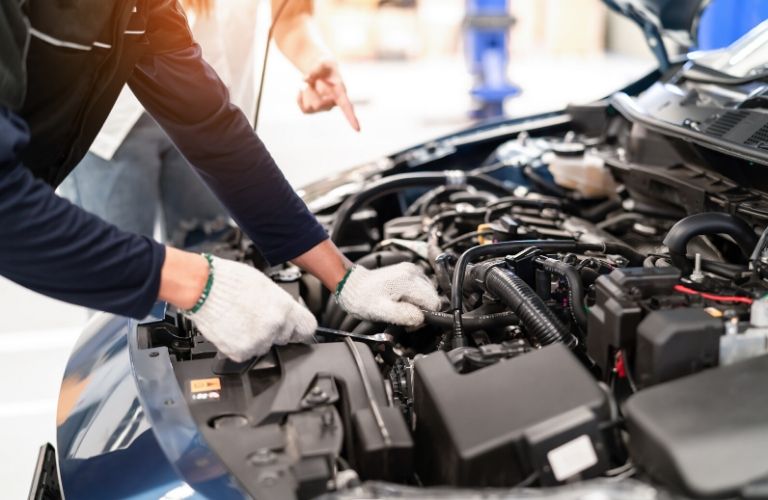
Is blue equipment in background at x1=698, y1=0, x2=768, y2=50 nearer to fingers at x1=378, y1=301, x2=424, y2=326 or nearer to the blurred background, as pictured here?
the blurred background

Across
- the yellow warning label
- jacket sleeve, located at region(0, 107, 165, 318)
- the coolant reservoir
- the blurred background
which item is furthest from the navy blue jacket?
the blurred background

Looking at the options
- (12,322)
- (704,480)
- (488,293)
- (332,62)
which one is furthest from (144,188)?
(704,480)

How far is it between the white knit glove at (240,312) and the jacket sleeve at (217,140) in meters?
0.34

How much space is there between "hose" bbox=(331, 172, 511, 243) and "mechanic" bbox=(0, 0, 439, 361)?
0.37 meters

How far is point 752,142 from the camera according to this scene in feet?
4.94

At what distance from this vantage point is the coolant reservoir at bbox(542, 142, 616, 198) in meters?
2.04

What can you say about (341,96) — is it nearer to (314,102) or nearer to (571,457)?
(314,102)

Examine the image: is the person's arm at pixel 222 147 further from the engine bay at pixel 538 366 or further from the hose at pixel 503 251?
the hose at pixel 503 251

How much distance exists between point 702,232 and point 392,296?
539 millimetres

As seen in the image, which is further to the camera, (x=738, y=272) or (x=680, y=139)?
(x=680, y=139)

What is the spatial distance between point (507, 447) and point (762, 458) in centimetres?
27

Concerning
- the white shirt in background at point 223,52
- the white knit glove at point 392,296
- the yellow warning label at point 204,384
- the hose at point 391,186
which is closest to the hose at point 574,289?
the white knit glove at point 392,296

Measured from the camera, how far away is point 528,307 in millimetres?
1248

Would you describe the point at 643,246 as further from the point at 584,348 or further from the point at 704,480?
the point at 704,480
